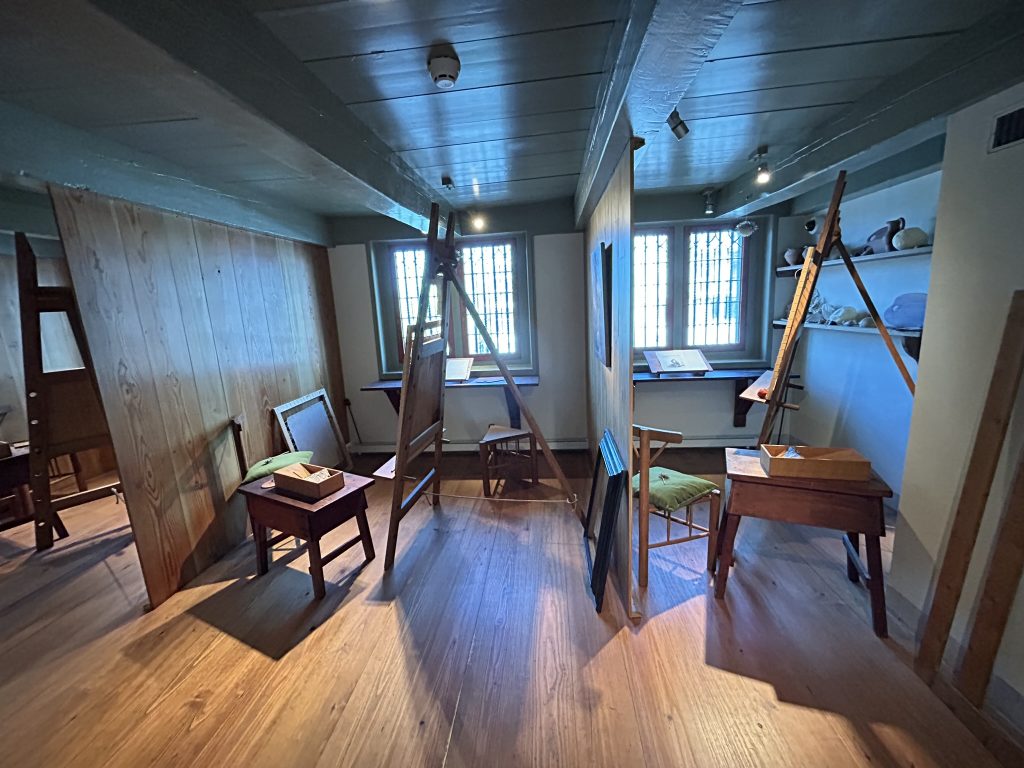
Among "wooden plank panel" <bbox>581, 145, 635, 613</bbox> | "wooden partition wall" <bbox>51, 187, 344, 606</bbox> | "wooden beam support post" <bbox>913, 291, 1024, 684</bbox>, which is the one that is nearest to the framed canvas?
"wooden plank panel" <bbox>581, 145, 635, 613</bbox>

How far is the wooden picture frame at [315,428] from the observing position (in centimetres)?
319

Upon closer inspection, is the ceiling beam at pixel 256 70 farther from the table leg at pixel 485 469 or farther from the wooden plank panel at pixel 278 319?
the table leg at pixel 485 469

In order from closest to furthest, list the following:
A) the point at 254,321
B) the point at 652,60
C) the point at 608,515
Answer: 1. the point at 652,60
2. the point at 608,515
3. the point at 254,321

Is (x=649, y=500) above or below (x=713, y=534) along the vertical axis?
above

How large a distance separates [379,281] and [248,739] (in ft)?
11.4

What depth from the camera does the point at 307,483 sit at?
2.14 metres

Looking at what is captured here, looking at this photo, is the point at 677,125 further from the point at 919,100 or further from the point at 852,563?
the point at 852,563

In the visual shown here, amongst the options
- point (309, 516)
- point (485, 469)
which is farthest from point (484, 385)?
point (309, 516)

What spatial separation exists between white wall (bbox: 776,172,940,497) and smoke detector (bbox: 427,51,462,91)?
2778 millimetres

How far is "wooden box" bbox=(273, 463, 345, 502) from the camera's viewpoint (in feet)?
7.02

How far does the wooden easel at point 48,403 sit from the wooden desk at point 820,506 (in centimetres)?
312

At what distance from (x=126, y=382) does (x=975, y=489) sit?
370 centimetres

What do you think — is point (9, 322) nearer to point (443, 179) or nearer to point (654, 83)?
point (443, 179)

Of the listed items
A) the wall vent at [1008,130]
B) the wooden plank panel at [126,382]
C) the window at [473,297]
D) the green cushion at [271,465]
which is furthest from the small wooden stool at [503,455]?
the wall vent at [1008,130]
